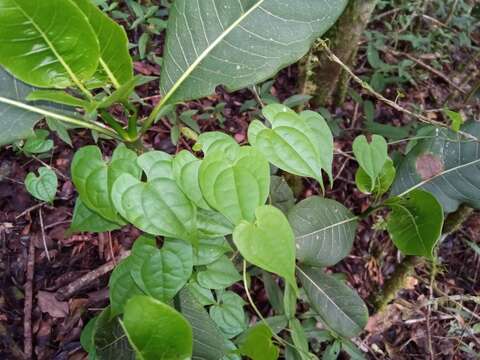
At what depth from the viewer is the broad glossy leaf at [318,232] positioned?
1066mm

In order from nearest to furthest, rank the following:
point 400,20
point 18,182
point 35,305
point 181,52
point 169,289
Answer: point 169,289, point 181,52, point 35,305, point 18,182, point 400,20

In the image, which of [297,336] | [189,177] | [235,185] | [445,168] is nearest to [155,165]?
[189,177]

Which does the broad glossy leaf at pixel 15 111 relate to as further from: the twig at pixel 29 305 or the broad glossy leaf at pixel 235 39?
the twig at pixel 29 305

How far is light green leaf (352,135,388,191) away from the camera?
101cm

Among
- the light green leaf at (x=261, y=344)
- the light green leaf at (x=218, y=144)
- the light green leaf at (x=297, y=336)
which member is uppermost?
the light green leaf at (x=218, y=144)

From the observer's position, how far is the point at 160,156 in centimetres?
80

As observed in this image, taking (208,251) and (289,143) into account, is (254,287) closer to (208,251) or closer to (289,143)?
(208,251)

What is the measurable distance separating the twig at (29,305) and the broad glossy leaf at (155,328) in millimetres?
855

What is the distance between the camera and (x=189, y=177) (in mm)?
768

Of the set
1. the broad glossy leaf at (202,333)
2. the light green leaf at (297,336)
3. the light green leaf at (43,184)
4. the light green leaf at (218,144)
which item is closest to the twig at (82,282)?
the light green leaf at (43,184)

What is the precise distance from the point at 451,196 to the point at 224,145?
27.2 inches

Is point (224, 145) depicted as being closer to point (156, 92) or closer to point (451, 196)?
point (451, 196)

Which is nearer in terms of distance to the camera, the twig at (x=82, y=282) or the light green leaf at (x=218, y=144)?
the light green leaf at (x=218, y=144)

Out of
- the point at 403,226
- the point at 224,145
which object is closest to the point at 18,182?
the point at 224,145
